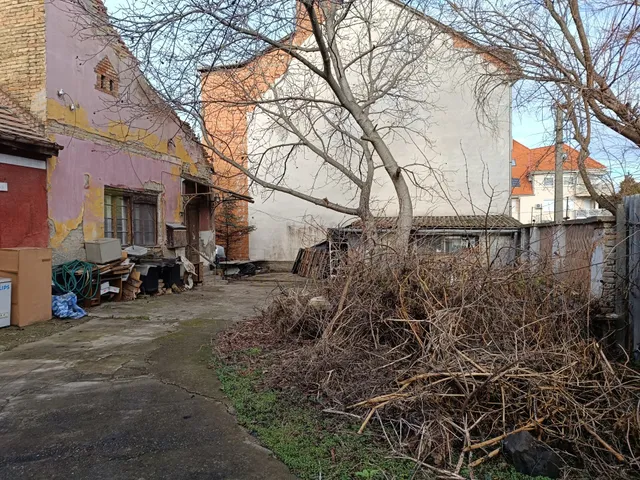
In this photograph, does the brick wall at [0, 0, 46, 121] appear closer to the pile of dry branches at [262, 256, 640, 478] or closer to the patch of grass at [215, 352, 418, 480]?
the pile of dry branches at [262, 256, 640, 478]

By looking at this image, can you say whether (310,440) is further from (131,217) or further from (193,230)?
(193,230)

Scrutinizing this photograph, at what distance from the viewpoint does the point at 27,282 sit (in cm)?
718

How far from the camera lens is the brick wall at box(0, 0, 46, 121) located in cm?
856

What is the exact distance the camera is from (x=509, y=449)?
2951 mm

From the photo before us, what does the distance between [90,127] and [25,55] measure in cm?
175

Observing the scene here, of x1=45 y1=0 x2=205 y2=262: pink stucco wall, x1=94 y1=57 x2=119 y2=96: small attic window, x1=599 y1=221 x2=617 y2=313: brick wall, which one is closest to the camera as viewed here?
x1=599 y1=221 x2=617 y2=313: brick wall

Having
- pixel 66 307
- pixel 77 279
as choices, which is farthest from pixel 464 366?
pixel 77 279

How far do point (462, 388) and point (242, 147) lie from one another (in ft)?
46.6

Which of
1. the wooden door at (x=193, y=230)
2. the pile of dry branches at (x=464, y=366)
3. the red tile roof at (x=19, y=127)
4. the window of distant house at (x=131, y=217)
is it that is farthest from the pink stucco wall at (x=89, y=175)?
the pile of dry branches at (x=464, y=366)

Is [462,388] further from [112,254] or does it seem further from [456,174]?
[456,174]

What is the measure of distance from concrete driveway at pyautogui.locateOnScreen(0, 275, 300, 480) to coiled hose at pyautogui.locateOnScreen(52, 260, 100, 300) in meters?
1.72

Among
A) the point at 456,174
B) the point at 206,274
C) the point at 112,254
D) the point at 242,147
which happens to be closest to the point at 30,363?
the point at 112,254

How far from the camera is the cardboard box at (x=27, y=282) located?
7055 millimetres

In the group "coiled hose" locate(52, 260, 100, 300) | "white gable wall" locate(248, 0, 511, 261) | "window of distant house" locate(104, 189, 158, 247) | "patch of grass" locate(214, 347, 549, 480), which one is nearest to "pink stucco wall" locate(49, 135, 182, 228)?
"window of distant house" locate(104, 189, 158, 247)
